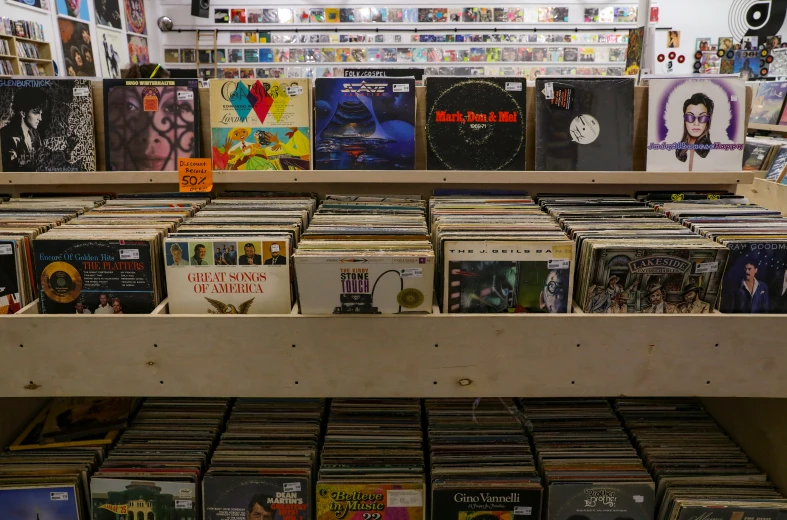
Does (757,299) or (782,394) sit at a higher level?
(757,299)

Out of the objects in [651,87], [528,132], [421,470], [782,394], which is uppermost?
[651,87]

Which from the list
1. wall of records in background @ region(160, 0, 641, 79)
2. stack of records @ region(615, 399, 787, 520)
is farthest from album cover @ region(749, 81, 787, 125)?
stack of records @ region(615, 399, 787, 520)

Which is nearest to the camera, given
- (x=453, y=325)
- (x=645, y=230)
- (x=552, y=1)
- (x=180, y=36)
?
(x=453, y=325)

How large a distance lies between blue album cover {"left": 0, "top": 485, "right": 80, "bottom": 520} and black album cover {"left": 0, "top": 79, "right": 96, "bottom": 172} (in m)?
1.01

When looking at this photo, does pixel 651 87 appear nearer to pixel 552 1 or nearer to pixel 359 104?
pixel 359 104

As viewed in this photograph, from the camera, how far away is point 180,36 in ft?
28.3

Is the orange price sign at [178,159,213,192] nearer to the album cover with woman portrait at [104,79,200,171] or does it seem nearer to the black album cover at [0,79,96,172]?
the album cover with woman portrait at [104,79,200,171]

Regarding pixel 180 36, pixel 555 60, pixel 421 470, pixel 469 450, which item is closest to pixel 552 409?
pixel 469 450

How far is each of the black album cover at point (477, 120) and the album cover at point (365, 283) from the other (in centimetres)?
63

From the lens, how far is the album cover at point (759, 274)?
1.55 meters

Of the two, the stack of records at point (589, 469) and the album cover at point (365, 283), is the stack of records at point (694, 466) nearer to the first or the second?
the stack of records at point (589, 469)

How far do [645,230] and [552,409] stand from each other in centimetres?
73

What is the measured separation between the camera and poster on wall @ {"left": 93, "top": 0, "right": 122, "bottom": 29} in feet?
26.7

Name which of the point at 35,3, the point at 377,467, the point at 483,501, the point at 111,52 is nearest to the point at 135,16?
the point at 111,52
